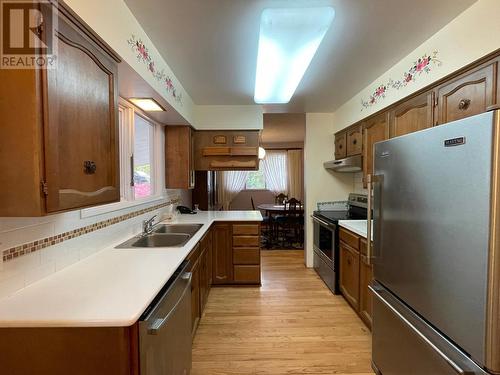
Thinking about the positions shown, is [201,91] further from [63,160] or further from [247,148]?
[63,160]

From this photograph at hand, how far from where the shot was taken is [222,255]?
3268 mm

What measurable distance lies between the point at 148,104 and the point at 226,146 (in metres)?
1.44

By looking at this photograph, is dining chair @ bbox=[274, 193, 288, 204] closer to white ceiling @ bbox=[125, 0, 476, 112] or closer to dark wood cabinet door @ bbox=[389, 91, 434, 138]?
white ceiling @ bbox=[125, 0, 476, 112]

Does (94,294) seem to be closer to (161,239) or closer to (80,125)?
(80,125)

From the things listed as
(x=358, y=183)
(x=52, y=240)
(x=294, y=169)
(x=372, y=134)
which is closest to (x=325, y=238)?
(x=358, y=183)

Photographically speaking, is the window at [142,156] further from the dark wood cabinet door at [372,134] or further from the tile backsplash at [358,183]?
the tile backsplash at [358,183]

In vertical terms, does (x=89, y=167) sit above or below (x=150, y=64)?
below

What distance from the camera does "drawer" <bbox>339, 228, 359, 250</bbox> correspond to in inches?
99.0

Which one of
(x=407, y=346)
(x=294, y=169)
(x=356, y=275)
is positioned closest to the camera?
(x=407, y=346)

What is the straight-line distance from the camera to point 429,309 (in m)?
1.25

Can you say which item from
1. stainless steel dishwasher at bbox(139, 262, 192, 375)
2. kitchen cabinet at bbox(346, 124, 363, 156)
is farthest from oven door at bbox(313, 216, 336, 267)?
stainless steel dishwasher at bbox(139, 262, 192, 375)

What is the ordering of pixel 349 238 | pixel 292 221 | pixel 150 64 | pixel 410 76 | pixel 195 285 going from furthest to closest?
pixel 292 221 < pixel 349 238 < pixel 195 285 < pixel 410 76 < pixel 150 64

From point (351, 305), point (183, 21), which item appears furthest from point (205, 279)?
point (183, 21)

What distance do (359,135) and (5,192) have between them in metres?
3.04
